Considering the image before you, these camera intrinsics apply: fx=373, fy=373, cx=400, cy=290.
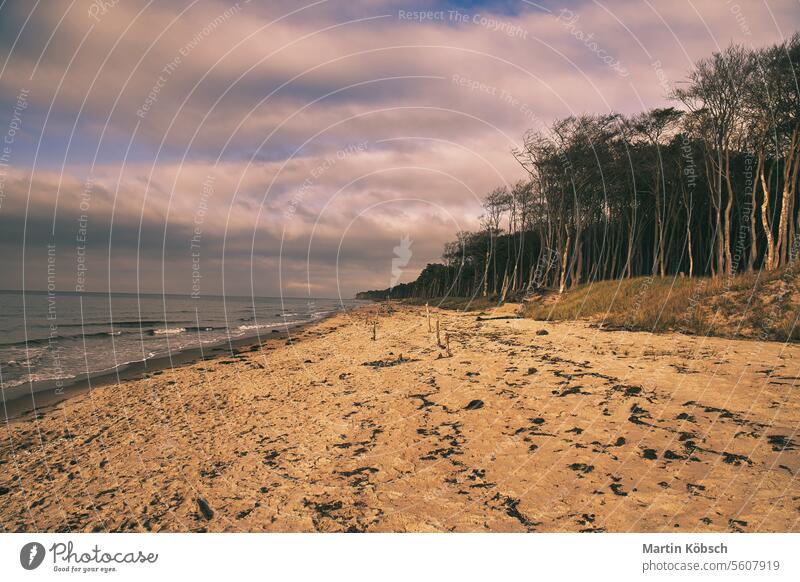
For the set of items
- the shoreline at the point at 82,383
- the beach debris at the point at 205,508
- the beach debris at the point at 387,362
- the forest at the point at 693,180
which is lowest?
the shoreline at the point at 82,383

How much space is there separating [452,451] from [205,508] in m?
4.04

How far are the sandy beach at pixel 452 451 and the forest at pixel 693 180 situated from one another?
60.4 feet

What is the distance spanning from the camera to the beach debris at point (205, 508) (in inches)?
216

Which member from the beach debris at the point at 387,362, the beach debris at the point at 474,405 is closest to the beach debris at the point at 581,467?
the beach debris at the point at 474,405

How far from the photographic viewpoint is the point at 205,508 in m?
5.69

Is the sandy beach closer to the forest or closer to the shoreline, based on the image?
the shoreline

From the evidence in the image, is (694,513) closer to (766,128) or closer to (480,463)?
(480,463)

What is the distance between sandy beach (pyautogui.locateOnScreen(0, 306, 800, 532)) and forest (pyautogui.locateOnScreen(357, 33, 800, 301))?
60.4ft

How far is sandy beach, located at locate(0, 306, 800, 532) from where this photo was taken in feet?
15.9

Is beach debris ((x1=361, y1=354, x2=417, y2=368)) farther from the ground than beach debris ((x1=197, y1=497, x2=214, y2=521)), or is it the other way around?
beach debris ((x1=361, y1=354, x2=417, y2=368))

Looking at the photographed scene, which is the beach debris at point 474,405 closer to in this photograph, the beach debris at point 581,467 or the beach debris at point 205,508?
the beach debris at point 581,467

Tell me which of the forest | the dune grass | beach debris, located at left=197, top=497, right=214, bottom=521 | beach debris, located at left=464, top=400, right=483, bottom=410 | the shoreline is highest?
the forest

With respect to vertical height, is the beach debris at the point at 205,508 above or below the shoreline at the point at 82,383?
above

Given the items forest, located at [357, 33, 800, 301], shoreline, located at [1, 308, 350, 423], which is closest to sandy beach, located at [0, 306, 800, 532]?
shoreline, located at [1, 308, 350, 423]
